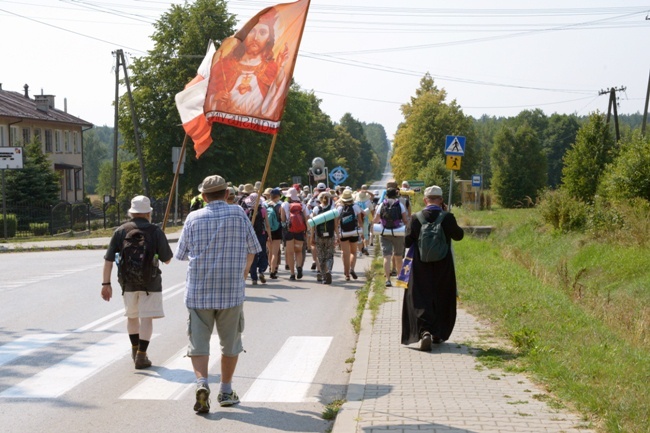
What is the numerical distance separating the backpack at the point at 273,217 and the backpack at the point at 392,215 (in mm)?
2702

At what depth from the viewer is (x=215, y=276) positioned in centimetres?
716

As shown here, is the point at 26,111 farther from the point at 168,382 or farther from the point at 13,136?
the point at 168,382

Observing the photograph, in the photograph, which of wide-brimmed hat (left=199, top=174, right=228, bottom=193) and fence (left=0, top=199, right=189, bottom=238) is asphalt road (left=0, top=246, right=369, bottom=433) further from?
fence (left=0, top=199, right=189, bottom=238)

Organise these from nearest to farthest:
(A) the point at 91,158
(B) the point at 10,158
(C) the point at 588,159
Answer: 1. (B) the point at 10,158
2. (C) the point at 588,159
3. (A) the point at 91,158

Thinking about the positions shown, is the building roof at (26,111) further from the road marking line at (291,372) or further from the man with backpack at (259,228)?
the road marking line at (291,372)

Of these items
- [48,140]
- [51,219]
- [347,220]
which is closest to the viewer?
[347,220]

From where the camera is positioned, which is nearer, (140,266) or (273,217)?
(140,266)

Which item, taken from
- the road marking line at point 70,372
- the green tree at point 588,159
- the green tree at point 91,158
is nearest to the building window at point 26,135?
the green tree at point 588,159

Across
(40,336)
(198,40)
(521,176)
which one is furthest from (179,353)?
(521,176)

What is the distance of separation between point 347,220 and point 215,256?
32.6 feet

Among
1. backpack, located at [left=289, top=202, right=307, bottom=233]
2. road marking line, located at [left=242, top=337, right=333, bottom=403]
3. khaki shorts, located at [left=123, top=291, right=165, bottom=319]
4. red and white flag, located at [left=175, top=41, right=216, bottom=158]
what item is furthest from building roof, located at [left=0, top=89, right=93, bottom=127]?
khaki shorts, located at [left=123, top=291, right=165, bottom=319]

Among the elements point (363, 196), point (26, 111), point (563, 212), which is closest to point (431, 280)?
point (363, 196)

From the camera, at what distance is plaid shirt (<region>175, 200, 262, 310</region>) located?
7152 millimetres

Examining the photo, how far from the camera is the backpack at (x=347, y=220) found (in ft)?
55.8
